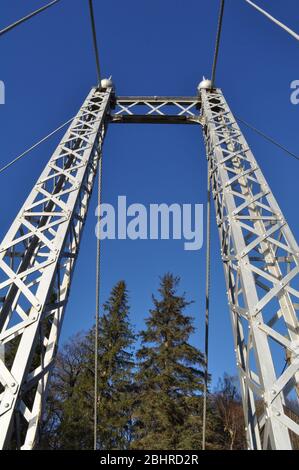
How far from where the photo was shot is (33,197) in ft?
16.2

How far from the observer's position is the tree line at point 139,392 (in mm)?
17922

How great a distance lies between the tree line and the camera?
706 inches

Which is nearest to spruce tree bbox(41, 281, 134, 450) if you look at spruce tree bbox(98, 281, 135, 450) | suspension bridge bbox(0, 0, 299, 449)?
spruce tree bbox(98, 281, 135, 450)

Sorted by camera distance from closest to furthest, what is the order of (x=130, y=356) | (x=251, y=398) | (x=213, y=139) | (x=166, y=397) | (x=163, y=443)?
1. (x=251, y=398)
2. (x=213, y=139)
3. (x=163, y=443)
4. (x=166, y=397)
5. (x=130, y=356)

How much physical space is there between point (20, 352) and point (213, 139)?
429cm

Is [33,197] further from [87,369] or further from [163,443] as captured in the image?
[87,369]

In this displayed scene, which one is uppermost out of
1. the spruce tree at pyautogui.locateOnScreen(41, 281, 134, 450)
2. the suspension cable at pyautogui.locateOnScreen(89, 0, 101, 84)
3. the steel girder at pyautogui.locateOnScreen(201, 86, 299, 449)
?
the spruce tree at pyautogui.locateOnScreen(41, 281, 134, 450)

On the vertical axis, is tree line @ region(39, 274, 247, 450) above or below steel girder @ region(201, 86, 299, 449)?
above

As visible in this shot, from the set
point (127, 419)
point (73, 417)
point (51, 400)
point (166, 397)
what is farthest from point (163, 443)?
point (51, 400)

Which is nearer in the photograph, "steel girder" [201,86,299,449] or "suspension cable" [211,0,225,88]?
"steel girder" [201,86,299,449]

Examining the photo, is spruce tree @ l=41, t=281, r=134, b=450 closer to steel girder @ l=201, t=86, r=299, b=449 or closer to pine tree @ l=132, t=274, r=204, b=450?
pine tree @ l=132, t=274, r=204, b=450

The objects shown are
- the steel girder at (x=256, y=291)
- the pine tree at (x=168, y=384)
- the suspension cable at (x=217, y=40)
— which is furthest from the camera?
the pine tree at (x=168, y=384)

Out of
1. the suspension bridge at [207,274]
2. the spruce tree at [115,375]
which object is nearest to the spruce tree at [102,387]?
the spruce tree at [115,375]

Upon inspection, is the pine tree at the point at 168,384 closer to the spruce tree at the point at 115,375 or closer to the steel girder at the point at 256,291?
the spruce tree at the point at 115,375
